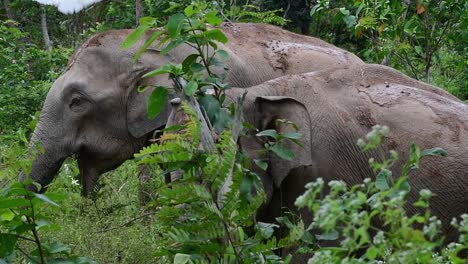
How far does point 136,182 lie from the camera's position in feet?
25.0

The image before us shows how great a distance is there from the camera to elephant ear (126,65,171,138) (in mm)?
6531

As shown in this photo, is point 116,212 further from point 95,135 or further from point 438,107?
point 438,107

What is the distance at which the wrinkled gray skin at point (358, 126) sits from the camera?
5.16 meters

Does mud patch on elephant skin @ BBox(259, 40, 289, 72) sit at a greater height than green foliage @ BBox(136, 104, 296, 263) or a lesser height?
lesser

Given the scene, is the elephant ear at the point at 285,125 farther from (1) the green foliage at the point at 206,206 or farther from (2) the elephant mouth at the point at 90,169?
(2) the elephant mouth at the point at 90,169

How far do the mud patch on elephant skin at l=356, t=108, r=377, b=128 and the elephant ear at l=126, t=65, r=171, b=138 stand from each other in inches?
61.1

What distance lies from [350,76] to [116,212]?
6.07ft

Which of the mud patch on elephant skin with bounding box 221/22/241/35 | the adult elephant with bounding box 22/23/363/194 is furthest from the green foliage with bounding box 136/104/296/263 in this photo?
the mud patch on elephant skin with bounding box 221/22/241/35

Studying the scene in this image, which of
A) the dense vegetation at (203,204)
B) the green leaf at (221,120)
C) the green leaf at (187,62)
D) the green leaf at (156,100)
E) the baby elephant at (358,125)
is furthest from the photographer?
the baby elephant at (358,125)

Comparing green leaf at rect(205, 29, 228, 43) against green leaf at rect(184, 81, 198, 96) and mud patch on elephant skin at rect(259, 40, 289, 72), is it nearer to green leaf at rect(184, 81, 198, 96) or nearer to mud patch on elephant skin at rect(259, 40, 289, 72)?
green leaf at rect(184, 81, 198, 96)

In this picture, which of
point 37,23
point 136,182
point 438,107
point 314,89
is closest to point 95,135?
point 136,182

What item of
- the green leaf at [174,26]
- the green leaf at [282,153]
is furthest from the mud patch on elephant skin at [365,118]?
the green leaf at [174,26]

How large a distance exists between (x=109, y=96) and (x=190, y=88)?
2.98 metres

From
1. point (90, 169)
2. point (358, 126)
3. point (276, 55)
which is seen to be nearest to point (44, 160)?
point (90, 169)
